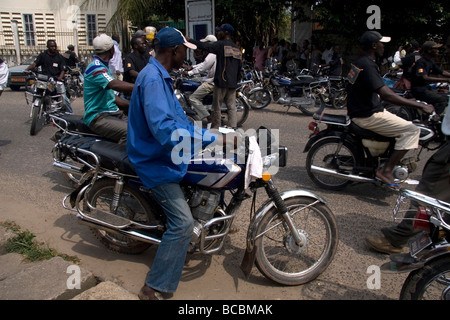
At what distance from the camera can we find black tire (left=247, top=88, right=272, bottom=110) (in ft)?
35.3

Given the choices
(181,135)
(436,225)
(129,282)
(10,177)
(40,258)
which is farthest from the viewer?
(10,177)

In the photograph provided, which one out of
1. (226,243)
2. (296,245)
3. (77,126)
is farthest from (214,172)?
(77,126)

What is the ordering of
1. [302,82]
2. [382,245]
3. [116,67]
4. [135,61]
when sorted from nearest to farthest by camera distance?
[382,245] < [135,61] < [116,67] < [302,82]

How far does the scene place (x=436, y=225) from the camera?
94.9 inches

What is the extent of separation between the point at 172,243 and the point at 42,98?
6.36m

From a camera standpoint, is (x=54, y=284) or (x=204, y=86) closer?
(x=54, y=284)

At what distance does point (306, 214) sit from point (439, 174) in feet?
4.00

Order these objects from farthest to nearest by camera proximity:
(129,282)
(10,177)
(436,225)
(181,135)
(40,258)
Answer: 1. (10,177)
2. (40,258)
3. (129,282)
4. (181,135)
5. (436,225)

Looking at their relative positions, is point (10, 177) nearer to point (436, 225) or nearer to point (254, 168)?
point (254, 168)

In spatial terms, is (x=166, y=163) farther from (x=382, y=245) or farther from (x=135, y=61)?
(x=135, y=61)

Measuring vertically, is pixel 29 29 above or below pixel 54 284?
above

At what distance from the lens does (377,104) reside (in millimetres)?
4555

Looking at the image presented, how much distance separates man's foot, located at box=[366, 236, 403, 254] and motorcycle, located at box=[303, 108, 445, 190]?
1.22 m
